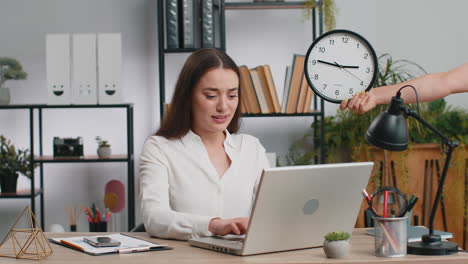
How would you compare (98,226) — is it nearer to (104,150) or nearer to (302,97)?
(104,150)

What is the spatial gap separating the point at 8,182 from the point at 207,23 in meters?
1.41

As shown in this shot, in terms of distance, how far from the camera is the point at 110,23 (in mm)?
4109

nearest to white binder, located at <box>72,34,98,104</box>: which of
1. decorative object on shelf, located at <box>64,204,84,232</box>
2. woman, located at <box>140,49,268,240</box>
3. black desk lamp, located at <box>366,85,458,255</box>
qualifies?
decorative object on shelf, located at <box>64,204,84,232</box>

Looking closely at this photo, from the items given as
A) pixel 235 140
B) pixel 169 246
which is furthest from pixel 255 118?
pixel 169 246

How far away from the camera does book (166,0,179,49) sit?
12.3ft

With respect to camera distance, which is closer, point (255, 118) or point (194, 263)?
point (194, 263)

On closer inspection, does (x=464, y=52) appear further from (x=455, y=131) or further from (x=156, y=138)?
(x=156, y=138)

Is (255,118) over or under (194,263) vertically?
over

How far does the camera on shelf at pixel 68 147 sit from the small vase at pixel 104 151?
0.11 m

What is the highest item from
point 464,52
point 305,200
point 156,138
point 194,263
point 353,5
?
point 353,5

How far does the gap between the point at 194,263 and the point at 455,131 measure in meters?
2.48

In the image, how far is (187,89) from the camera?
248 cm

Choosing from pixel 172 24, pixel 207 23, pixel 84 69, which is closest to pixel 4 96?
pixel 84 69

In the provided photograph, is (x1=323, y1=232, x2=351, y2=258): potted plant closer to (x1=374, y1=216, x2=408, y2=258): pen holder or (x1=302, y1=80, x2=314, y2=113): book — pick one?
(x1=374, y1=216, x2=408, y2=258): pen holder
